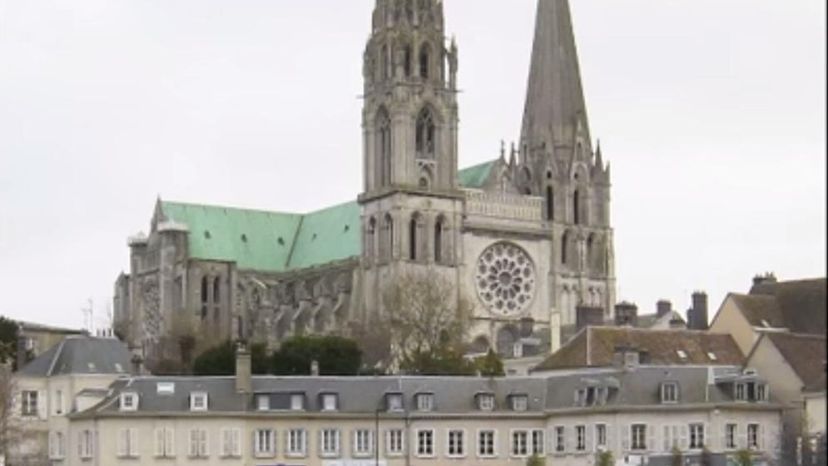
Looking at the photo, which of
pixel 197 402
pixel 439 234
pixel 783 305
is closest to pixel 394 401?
pixel 197 402

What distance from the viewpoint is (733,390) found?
77.4m

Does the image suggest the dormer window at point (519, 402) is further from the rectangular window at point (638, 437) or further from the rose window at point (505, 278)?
the rose window at point (505, 278)

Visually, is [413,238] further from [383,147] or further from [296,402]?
[296,402]

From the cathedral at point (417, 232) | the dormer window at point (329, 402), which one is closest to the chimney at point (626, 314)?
the cathedral at point (417, 232)

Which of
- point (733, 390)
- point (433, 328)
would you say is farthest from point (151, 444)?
point (433, 328)

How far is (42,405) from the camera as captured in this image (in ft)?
297

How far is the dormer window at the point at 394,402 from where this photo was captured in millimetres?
82938

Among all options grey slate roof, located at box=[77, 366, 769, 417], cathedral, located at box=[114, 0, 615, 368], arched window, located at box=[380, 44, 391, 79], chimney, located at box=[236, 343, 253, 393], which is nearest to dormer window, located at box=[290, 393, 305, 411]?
grey slate roof, located at box=[77, 366, 769, 417]

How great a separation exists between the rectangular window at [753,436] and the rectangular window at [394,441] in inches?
542

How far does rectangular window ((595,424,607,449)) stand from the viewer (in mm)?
79438

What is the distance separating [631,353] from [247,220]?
96.2 m

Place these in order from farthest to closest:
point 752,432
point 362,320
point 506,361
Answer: point 362,320 < point 506,361 < point 752,432

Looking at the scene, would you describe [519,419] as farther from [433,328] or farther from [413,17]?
[413,17]

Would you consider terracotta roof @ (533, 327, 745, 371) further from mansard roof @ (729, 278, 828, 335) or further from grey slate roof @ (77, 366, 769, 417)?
grey slate roof @ (77, 366, 769, 417)
